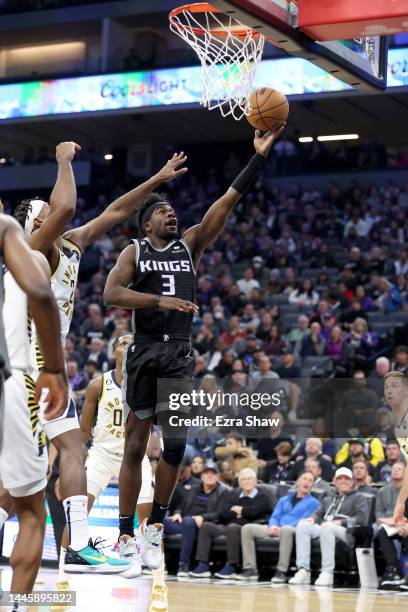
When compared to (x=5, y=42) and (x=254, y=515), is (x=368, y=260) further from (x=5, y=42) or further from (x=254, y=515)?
(x=5, y=42)

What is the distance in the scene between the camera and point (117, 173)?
2872cm

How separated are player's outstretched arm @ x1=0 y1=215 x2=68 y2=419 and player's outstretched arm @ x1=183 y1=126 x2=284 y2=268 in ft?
9.62

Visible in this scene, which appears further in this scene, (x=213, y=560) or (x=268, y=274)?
(x=268, y=274)

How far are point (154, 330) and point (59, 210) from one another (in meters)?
1.51

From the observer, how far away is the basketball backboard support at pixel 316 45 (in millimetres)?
6672

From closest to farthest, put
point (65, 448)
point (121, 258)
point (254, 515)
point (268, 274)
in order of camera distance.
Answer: point (65, 448), point (121, 258), point (254, 515), point (268, 274)

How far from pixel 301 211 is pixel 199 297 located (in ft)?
12.7

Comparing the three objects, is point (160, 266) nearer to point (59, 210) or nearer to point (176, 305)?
point (176, 305)

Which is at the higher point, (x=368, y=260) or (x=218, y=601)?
(x=368, y=260)

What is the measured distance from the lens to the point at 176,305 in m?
6.96

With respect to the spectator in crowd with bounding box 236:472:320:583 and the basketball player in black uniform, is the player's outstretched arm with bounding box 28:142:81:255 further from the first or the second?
the spectator in crowd with bounding box 236:472:320:583

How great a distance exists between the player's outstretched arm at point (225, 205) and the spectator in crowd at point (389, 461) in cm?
551

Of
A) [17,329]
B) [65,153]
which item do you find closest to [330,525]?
[65,153]

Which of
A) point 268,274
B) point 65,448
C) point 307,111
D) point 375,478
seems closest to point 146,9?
point 307,111
